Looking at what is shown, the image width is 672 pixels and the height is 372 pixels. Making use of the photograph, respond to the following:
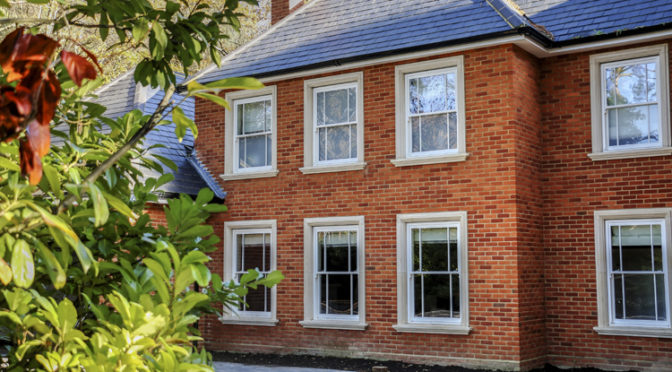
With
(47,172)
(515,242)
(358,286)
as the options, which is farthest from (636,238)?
(47,172)

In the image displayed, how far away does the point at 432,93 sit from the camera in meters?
13.2

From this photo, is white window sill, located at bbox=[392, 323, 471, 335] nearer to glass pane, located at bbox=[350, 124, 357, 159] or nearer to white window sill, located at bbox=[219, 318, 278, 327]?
white window sill, located at bbox=[219, 318, 278, 327]

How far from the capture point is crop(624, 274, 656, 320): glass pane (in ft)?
39.1

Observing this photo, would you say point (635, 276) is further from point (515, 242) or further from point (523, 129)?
point (523, 129)

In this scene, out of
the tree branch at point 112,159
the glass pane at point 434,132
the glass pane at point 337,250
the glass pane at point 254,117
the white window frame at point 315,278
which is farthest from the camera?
the glass pane at point 254,117

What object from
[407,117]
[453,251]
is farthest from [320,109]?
[453,251]

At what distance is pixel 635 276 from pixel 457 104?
12.9 ft

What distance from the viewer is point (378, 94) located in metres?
13.8

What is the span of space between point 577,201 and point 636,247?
1.18 metres

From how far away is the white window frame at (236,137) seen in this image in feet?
49.2

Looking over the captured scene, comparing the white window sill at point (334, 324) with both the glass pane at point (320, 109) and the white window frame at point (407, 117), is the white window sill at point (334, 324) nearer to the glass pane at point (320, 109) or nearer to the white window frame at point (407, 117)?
the white window frame at point (407, 117)

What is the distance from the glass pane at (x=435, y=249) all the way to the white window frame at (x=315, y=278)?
1.17 m

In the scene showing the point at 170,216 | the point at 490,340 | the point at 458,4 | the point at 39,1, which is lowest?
the point at 490,340

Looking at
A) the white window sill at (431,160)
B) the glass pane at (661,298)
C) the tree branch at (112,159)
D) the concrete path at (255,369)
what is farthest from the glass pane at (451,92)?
the tree branch at (112,159)
